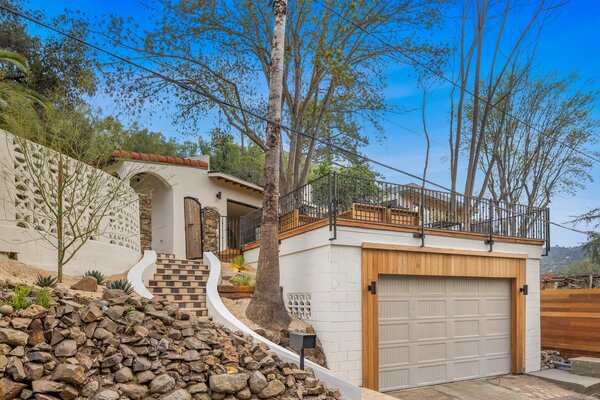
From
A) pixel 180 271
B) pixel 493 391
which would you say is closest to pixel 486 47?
pixel 493 391

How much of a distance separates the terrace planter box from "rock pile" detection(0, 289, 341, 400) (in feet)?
10.9

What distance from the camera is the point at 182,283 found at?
9.22 meters

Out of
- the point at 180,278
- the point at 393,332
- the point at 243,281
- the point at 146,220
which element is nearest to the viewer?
the point at 393,332

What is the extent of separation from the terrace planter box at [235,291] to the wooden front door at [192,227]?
15.9ft

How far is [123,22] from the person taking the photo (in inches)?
532

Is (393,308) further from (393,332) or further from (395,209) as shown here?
(395,209)

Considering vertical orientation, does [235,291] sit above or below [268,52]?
below

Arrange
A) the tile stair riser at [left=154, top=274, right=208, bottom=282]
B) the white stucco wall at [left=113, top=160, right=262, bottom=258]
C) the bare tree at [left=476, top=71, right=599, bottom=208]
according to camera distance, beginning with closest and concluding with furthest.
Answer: the tile stair riser at [left=154, top=274, right=208, bottom=282] → the white stucco wall at [left=113, top=160, right=262, bottom=258] → the bare tree at [left=476, top=71, right=599, bottom=208]

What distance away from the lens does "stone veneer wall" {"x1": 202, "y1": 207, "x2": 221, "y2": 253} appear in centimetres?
1412

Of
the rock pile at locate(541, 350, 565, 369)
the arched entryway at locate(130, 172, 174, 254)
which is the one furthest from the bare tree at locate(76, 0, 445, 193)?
the rock pile at locate(541, 350, 565, 369)

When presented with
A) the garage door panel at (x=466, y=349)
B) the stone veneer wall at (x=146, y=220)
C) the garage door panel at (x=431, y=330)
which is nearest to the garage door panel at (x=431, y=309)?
→ the garage door panel at (x=431, y=330)

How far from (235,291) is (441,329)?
403 centimetres

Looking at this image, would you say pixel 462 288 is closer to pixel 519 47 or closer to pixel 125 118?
pixel 519 47

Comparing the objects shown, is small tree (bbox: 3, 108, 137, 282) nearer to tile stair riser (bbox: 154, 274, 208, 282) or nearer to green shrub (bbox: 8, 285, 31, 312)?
tile stair riser (bbox: 154, 274, 208, 282)
